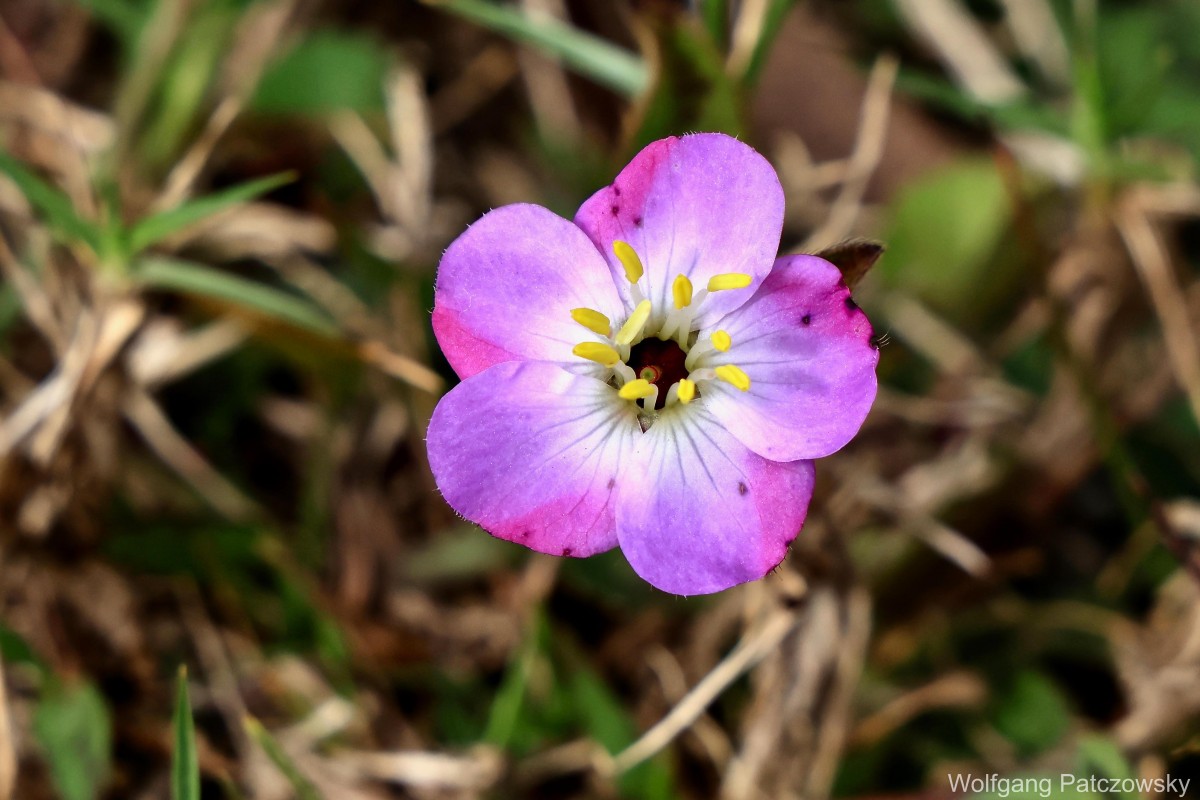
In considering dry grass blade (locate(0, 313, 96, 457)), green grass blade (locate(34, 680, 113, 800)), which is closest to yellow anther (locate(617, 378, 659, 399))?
dry grass blade (locate(0, 313, 96, 457))

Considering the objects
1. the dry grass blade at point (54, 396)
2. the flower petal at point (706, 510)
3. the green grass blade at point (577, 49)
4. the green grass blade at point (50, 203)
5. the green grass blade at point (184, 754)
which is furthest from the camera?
the dry grass blade at point (54, 396)

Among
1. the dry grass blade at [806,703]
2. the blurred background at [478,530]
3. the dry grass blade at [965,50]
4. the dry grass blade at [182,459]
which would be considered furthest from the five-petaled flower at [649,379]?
the dry grass blade at [965,50]

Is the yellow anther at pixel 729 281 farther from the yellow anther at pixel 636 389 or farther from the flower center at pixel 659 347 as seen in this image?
the yellow anther at pixel 636 389

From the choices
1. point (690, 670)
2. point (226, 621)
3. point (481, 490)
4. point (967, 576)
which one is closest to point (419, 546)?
point (226, 621)

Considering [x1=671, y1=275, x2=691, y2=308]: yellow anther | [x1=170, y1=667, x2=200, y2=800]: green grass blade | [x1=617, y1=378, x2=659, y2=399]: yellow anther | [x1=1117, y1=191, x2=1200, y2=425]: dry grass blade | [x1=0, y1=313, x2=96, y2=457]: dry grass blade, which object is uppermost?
[x1=671, y1=275, x2=691, y2=308]: yellow anther

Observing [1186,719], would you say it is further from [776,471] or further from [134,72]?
[134,72]

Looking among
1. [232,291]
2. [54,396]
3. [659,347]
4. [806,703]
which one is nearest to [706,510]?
[659,347]

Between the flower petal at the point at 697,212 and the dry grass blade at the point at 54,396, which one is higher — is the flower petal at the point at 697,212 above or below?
above

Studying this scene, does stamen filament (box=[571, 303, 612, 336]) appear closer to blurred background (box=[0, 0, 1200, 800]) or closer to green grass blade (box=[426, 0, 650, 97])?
blurred background (box=[0, 0, 1200, 800])
